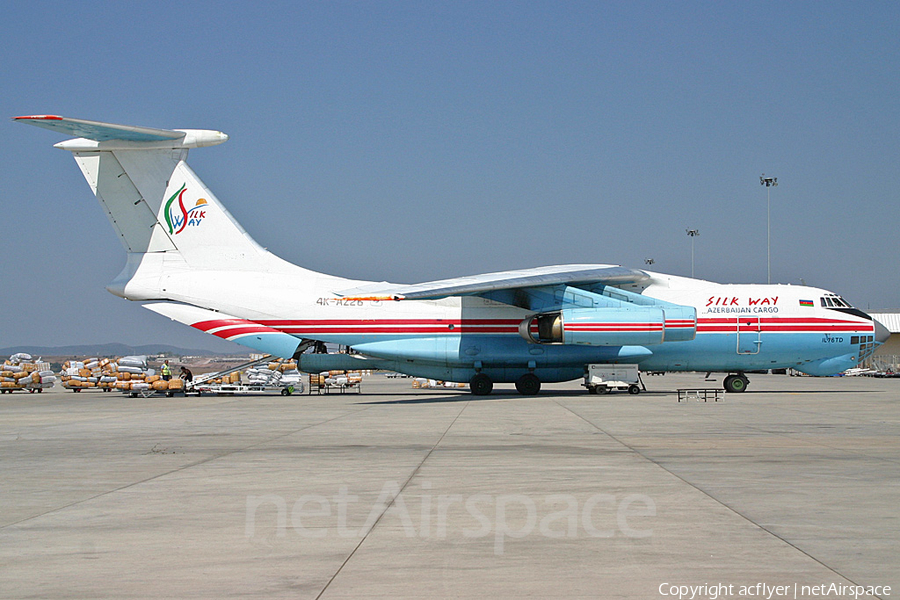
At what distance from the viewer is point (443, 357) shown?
84.6 feet

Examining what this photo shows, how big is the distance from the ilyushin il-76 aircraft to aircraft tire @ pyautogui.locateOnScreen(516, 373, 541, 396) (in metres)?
0.73

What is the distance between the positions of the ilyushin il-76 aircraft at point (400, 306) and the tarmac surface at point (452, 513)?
11493 mm

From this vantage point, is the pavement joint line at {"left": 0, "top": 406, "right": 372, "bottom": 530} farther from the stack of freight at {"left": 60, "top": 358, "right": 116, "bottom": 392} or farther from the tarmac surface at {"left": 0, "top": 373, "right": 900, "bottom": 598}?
the stack of freight at {"left": 60, "top": 358, "right": 116, "bottom": 392}

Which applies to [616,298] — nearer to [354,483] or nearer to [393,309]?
[393,309]

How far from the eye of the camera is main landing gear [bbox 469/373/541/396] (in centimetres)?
2661

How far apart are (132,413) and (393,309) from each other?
8.98 metres

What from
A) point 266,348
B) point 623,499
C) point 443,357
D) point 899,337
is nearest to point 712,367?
point 443,357

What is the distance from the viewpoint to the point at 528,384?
87.8 feet

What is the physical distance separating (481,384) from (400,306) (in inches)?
146

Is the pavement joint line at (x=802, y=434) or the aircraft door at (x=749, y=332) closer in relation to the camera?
the pavement joint line at (x=802, y=434)

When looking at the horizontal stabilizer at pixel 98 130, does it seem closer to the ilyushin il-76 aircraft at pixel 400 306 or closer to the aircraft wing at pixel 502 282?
the ilyushin il-76 aircraft at pixel 400 306

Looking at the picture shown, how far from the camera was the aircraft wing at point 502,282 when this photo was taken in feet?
72.0

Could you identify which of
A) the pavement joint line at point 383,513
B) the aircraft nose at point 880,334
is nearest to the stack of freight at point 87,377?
the pavement joint line at point 383,513

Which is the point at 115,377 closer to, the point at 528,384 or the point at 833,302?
the point at 528,384
